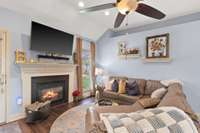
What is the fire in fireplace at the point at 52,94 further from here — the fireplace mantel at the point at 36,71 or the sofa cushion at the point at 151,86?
the sofa cushion at the point at 151,86

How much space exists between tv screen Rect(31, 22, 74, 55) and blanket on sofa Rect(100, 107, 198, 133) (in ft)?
10.7

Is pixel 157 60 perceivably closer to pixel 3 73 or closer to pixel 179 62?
pixel 179 62

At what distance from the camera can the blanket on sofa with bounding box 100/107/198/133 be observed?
0.87 m

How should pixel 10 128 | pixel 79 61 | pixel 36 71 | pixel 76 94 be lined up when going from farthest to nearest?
pixel 79 61
pixel 76 94
pixel 36 71
pixel 10 128

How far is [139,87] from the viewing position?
14.0ft

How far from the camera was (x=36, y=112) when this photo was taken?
320 centimetres

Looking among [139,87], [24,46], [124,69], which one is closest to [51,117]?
[24,46]

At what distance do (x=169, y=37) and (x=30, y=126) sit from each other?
4.49 m

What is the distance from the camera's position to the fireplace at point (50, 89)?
3.75 m

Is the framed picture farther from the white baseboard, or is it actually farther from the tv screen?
the white baseboard

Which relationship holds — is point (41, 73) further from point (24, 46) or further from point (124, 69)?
point (124, 69)

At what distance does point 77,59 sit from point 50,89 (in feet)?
5.02

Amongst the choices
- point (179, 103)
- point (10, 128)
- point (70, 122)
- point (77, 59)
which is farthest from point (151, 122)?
point (77, 59)

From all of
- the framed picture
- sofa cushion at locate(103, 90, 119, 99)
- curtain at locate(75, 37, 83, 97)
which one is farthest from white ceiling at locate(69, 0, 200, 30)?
sofa cushion at locate(103, 90, 119, 99)
